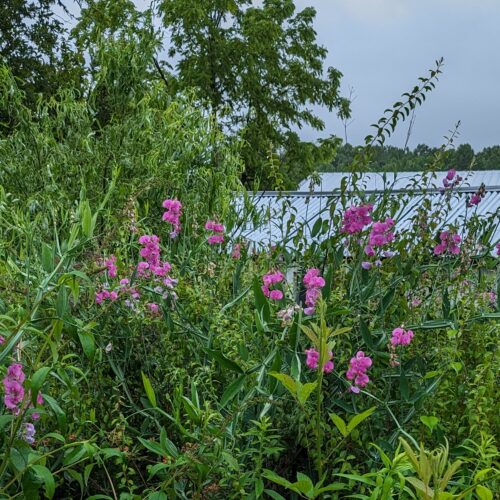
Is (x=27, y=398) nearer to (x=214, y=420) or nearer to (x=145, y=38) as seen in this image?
(x=214, y=420)

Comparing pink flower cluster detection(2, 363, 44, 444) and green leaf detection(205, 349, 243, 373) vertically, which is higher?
green leaf detection(205, 349, 243, 373)

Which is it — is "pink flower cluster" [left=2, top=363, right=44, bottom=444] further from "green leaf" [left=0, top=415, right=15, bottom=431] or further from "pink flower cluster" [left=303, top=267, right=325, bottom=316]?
"pink flower cluster" [left=303, top=267, right=325, bottom=316]

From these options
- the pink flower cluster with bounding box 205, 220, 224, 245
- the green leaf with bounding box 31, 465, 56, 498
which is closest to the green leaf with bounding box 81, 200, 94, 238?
the green leaf with bounding box 31, 465, 56, 498

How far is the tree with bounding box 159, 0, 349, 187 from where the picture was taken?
79.6 ft

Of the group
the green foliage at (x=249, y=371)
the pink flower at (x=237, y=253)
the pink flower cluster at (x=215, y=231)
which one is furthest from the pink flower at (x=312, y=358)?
the pink flower at (x=237, y=253)

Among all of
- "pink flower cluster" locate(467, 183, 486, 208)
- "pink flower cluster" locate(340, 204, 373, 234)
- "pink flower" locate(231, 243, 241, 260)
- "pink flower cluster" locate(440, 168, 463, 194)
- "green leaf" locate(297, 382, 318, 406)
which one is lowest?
"green leaf" locate(297, 382, 318, 406)

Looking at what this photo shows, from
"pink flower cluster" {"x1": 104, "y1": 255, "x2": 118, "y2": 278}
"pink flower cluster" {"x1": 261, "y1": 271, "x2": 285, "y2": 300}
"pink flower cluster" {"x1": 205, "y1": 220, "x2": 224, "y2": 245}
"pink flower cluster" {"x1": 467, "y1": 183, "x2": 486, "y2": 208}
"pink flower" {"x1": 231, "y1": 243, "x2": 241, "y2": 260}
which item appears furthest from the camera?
"pink flower" {"x1": 231, "y1": 243, "x2": 241, "y2": 260}

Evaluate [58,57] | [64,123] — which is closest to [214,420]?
[64,123]

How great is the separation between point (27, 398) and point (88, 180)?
4.00 metres

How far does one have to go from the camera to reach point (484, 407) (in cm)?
234

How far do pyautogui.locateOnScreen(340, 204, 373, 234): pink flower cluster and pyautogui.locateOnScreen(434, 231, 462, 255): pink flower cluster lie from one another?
0.37m

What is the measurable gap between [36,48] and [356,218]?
20725mm

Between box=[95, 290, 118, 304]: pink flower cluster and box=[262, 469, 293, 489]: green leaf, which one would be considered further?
box=[95, 290, 118, 304]: pink flower cluster

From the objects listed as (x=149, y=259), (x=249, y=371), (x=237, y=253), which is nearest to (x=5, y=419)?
(x=249, y=371)
